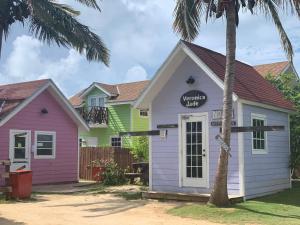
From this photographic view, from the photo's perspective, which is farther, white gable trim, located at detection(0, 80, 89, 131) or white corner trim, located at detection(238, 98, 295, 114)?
white gable trim, located at detection(0, 80, 89, 131)

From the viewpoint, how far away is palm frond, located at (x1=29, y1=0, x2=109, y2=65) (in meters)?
18.6

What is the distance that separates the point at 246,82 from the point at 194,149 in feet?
9.79

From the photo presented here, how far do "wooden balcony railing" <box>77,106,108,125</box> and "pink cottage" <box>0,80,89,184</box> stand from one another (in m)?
10.7

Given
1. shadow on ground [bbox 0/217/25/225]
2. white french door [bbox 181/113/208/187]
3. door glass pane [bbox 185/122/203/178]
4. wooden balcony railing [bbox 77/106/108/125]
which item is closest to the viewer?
shadow on ground [bbox 0/217/25/225]

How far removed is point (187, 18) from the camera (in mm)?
14898

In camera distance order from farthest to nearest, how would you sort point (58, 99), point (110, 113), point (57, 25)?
1. point (110, 113)
2. point (58, 99)
3. point (57, 25)

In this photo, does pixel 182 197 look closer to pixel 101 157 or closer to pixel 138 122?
pixel 101 157

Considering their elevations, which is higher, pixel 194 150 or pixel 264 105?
pixel 264 105

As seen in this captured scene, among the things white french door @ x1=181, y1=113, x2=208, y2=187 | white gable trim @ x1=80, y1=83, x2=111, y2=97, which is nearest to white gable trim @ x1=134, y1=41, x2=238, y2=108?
white french door @ x1=181, y1=113, x2=208, y2=187

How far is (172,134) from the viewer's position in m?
16.2

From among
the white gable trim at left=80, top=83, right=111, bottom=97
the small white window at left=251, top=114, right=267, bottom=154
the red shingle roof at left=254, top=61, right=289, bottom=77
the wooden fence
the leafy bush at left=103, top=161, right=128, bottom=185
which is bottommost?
the leafy bush at left=103, top=161, right=128, bottom=185

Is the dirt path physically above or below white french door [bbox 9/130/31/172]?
below

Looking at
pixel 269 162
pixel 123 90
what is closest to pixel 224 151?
pixel 269 162

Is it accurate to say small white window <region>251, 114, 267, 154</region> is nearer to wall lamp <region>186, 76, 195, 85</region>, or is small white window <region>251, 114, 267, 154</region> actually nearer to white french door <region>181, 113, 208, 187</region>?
white french door <region>181, 113, 208, 187</region>
